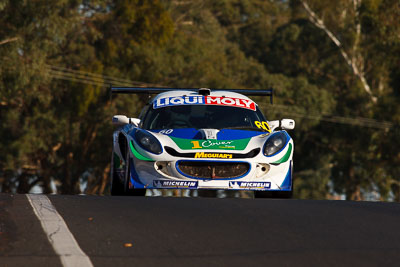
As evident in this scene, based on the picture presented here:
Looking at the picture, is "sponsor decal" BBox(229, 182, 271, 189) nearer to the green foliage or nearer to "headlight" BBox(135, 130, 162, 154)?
"headlight" BBox(135, 130, 162, 154)

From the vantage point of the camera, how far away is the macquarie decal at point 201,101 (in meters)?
12.1

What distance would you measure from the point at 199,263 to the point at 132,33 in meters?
33.5

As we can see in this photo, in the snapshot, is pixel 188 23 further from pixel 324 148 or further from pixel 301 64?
pixel 324 148

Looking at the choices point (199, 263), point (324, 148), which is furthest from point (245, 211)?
point (324, 148)

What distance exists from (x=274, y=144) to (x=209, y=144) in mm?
829

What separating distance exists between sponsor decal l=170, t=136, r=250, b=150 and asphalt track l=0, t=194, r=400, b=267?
1.47 m

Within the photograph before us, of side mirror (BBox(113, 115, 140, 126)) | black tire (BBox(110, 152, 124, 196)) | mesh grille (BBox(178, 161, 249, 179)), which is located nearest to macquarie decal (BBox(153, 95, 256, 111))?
side mirror (BBox(113, 115, 140, 126))

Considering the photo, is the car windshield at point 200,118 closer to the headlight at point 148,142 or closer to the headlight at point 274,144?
the headlight at point 274,144

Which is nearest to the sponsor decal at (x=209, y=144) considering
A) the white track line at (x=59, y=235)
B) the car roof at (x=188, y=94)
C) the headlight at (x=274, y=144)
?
the headlight at (x=274, y=144)

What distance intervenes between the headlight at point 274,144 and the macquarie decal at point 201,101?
1303 mm

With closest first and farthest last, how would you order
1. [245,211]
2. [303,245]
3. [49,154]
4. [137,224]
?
1. [303,245]
2. [137,224]
3. [245,211]
4. [49,154]

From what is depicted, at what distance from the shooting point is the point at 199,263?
575 centimetres

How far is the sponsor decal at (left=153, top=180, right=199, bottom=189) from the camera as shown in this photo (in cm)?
1051

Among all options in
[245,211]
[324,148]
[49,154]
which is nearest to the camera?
[245,211]
